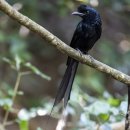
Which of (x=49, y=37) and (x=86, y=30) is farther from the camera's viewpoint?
(x=86, y=30)

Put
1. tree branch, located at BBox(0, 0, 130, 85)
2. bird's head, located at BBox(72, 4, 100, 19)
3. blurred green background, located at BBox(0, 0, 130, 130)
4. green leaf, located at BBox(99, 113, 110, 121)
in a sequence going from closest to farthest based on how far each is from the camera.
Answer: tree branch, located at BBox(0, 0, 130, 85), green leaf, located at BBox(99, 113, 110, 121), bird's head, located at BBox(72, 4, 100, 19), blurred green background, located at BBox(0, 0, 130, 130)

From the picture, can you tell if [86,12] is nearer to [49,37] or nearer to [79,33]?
[79,33]

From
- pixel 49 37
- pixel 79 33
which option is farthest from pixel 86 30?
pixel 49 37

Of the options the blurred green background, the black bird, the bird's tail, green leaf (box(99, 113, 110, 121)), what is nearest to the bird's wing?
the black bird

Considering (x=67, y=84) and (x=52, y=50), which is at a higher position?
(x=52, y=50)

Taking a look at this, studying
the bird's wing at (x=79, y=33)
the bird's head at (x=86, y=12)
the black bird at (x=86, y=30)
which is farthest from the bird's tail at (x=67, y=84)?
Answer: the bird's head at (x=86, y=12)

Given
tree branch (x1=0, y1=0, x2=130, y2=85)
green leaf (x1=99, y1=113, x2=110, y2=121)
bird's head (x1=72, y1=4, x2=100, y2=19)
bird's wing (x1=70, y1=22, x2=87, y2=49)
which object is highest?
bird's head (x1=72, y1=4, x2=100, y2=19)

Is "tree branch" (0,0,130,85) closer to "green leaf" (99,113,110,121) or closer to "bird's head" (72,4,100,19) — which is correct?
"green leaf" (99,113,110,121)

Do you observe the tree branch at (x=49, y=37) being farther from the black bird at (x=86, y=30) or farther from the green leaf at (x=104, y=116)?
the black bird at (x=86, y=30)

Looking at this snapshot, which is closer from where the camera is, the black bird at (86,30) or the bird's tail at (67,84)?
the bird's tail at (67,84)

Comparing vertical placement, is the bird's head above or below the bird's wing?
above

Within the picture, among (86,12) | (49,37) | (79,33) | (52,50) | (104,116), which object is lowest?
(104,116)

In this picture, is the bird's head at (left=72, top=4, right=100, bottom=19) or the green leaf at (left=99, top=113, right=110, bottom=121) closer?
the green leaf at (left=99, top=113, right=110, bottom=121)

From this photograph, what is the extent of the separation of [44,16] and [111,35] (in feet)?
2.80
